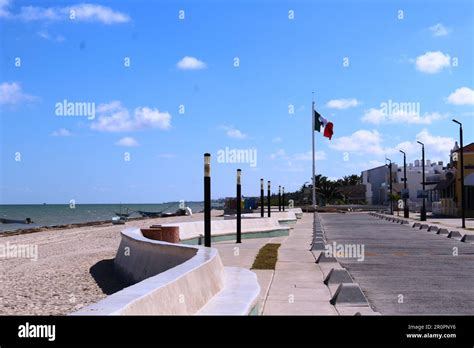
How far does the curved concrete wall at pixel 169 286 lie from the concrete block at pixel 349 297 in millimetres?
2131

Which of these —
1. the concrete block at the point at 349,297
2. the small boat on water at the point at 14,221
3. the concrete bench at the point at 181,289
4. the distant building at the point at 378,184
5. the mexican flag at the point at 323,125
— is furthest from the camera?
the distant building at the point at 378,184

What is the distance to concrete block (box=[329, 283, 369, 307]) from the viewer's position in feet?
39.0

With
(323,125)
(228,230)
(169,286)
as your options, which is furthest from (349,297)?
(323,125)

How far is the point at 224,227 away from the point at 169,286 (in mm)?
24907

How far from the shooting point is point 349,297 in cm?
1198

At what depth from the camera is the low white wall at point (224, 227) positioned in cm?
2708

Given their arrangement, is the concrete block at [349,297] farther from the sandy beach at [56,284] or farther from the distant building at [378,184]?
the distant building at [378,184]

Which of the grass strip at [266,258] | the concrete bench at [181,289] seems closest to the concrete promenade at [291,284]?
the grass strip at [266,258]

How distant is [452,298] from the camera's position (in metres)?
13.0

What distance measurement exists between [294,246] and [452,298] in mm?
14220

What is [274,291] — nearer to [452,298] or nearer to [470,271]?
[452,298]

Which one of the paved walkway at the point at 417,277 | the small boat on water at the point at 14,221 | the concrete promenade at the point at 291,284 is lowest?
the small boat on water at the point at 14,221

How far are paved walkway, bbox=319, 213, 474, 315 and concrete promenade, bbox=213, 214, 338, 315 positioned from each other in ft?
3.25
